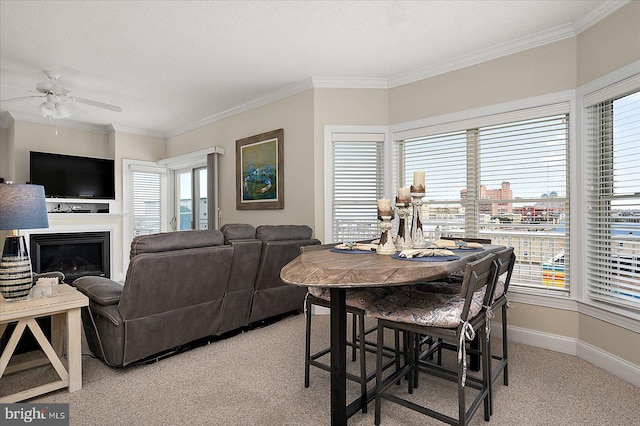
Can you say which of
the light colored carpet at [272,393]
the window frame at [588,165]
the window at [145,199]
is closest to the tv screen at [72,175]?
the window at [145,199]

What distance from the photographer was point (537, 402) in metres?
2.08

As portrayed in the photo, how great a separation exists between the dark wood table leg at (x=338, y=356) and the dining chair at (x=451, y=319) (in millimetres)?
252

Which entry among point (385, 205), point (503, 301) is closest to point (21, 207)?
point (385, 205)

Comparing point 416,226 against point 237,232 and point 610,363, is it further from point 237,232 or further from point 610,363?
point 610,363

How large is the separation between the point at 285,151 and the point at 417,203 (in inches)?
105

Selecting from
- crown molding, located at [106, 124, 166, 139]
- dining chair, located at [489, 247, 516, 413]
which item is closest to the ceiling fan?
crown molding, located at [106, 124, 166, 139]

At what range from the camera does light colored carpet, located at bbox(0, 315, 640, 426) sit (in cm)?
193

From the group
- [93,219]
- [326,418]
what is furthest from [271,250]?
[93,219]

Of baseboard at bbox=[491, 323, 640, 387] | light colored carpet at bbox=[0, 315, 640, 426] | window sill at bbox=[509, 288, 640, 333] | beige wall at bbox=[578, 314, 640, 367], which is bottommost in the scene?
light colored carpet at bbox=[0, 315, 640, 426]

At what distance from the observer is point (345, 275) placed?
139 cm

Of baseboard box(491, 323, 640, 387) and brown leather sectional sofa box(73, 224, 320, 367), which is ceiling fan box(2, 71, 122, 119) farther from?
baseboard box(491, 323, 640, 387)

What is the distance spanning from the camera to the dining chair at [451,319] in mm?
1590

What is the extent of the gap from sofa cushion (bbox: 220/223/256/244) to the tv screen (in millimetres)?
3988

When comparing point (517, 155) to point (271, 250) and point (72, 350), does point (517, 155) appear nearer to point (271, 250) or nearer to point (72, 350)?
point (271, 250)
